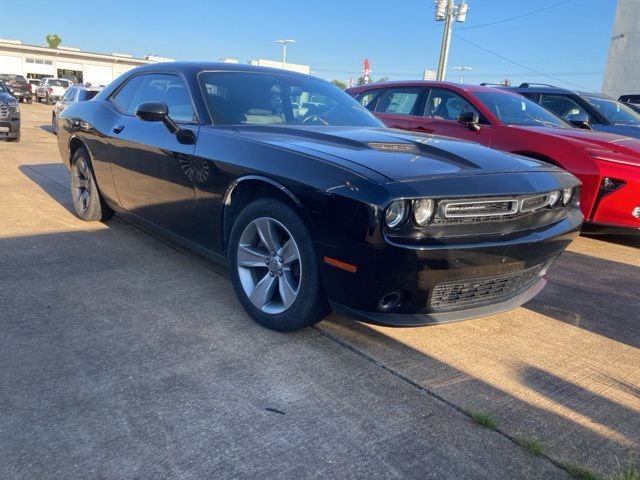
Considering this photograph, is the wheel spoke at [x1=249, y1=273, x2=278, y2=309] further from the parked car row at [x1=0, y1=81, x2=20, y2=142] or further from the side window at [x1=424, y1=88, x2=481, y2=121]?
the parked car row at [x1=0, y1=81, x2=20, y2=142]

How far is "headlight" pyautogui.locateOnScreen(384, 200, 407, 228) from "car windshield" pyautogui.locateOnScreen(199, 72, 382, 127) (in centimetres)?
151

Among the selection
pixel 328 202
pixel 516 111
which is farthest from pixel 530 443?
pixel 516 111

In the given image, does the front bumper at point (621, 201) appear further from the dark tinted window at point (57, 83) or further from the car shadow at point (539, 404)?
the dark tinted window at point (57, 83)

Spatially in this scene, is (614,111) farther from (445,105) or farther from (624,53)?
(624,53)

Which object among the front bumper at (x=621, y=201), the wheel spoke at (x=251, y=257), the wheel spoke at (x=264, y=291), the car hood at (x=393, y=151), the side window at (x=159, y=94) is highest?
the side window at (x=159, y=94)

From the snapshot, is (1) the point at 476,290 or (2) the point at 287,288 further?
(2) the point at 287,288

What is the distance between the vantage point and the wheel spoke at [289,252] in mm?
2734

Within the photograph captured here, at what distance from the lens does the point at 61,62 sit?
55.0 meters

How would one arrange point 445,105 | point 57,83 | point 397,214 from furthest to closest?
point 57,83
point 445,105
point 397,214

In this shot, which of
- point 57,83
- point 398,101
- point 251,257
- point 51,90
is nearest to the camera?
point 251,257

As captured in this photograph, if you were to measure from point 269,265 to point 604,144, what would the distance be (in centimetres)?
375

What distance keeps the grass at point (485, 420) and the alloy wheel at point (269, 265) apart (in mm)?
1049

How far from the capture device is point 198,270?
3.89 m

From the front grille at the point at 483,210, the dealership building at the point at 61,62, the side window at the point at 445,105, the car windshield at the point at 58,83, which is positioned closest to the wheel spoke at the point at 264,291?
the front grille at the point at 483,210
